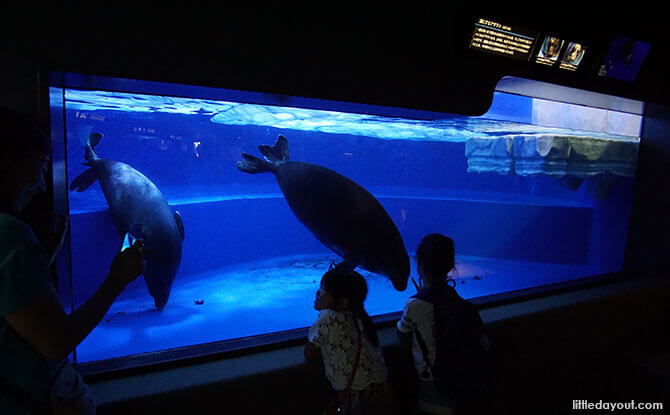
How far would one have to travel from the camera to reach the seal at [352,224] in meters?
3.24

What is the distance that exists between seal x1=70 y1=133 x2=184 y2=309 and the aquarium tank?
0.01 m

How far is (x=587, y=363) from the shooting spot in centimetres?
360

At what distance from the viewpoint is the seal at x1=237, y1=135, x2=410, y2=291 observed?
324 cm

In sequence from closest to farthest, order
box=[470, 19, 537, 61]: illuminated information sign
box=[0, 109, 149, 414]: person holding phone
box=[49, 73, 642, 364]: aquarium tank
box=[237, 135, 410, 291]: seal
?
box=[0, 109, 149, 414]: person holding phone
box=[470, 19, 537, 61]: illuminated information sign
box=[49, 73, 642, 364]: aquarium tank
box=[237, 135, 410, 291]: seal

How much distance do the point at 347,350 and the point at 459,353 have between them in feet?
2.02

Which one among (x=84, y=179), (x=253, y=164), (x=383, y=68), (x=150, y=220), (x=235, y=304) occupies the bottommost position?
(x=235, y=304)

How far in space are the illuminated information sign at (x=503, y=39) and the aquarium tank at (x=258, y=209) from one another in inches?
22.0

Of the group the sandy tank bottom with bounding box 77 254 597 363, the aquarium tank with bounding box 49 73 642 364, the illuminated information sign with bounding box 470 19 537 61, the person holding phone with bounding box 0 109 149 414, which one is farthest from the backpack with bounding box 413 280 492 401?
the illuminated information sign with bounding box 470 19 537 61

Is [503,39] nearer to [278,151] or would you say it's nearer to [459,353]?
[459,353]

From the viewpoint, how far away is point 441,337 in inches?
77.6

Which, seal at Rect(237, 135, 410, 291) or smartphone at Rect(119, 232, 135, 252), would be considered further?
seal at Rect(237, 135, 410, 291)

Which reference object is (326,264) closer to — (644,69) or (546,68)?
(546,68)

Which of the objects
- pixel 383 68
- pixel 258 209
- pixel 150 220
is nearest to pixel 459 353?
pixel 383 68

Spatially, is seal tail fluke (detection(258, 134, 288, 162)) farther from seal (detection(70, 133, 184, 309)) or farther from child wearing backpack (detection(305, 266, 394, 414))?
child wearing backpack (detection(305, 266, 394, 414))
